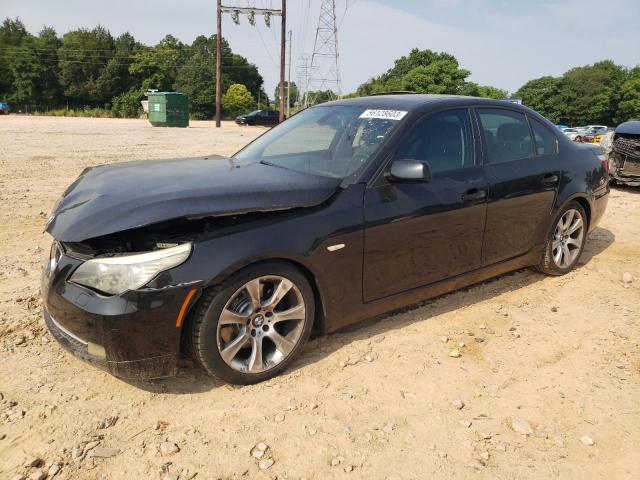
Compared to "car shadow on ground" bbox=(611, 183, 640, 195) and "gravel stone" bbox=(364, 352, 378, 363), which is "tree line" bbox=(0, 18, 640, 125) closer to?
"car shadow on ground" bbox=(611, 183, 640, 195)

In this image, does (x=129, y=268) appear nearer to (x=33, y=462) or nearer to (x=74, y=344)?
(x=74, y=344)

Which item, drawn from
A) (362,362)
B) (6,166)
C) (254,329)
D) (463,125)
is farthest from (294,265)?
(6,166)

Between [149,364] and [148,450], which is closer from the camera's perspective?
[148,450]

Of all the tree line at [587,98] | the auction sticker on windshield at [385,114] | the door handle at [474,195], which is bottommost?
the door handle at [474,195]

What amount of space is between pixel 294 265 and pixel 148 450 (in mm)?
1217

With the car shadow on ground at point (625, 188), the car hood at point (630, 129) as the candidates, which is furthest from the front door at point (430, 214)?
the car shadow on ground at point (625, 188)

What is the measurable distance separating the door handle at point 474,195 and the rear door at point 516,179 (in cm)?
10

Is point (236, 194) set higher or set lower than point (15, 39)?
lower

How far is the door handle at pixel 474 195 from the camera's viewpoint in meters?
3.67

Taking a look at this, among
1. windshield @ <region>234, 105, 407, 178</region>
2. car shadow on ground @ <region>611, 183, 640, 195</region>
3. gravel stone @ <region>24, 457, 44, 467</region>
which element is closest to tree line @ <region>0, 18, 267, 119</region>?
car shadow on ground @ <region>611, 183, 640, 195</region>

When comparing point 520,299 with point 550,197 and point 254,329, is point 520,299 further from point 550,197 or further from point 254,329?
point 254,329

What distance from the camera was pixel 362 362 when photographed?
126 inches

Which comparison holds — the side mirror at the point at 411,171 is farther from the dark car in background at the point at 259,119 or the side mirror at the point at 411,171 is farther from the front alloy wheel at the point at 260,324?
the dark car in background at the point at 259,119

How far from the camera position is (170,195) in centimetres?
269
